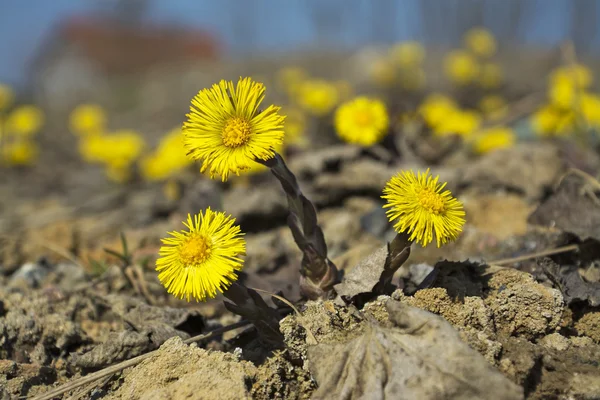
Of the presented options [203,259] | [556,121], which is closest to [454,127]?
[556,121]

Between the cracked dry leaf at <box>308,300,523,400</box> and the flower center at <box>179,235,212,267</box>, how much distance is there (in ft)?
1.26

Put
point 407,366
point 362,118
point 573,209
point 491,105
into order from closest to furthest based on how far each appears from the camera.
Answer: point 407,366 < point 573,209 < point 362,118 < point 491,105

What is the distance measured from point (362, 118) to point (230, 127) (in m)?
1.62

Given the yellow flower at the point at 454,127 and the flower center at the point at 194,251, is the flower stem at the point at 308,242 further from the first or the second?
the yellow flower at the point at 454,127

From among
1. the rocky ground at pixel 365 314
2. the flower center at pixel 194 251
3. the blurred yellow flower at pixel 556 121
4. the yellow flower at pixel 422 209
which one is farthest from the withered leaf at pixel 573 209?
the blurred yellow flower at pixel 556 121

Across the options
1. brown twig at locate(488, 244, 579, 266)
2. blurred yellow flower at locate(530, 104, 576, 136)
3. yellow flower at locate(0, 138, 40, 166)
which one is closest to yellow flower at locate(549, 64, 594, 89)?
blurred yellow flower at locate(530, 104, 576, 136)

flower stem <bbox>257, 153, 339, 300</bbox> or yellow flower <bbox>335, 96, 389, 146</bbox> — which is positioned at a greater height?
yellow flower <bbox>335, 96, 389, 146</bbox>

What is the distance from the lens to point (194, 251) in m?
1.48

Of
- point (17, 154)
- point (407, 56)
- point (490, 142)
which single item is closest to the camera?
point (490, 142)

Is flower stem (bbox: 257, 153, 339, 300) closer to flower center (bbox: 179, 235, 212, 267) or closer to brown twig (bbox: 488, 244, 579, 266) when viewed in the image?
flower center (bbox: 179, 235, 212, 267)

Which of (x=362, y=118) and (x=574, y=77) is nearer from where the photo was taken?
(x=362, y=118)

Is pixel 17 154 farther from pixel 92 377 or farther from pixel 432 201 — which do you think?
pixel 432 201

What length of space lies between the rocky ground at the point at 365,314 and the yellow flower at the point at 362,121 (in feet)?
0.89

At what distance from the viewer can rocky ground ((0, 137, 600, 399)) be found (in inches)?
53.5
